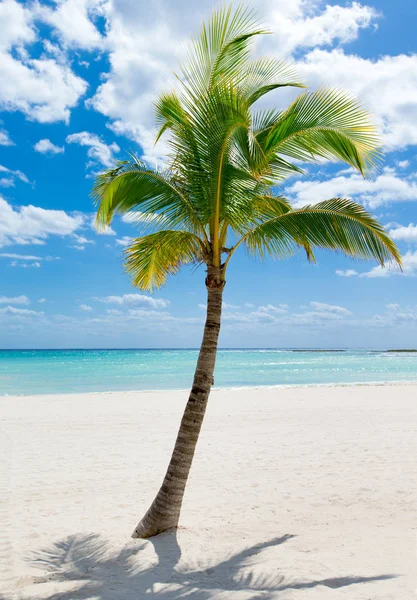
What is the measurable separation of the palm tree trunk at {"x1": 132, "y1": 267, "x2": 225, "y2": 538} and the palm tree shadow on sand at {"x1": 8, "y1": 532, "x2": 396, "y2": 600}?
209 mm

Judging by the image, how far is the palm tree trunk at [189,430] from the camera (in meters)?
5.91

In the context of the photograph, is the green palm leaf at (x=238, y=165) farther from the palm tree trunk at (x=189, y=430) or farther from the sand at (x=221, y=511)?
the sand at (x=221, y=511)

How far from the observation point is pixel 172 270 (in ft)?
25.4

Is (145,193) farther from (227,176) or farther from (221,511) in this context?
(221,511)

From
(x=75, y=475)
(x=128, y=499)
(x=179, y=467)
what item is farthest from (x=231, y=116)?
(x=75, y=475)

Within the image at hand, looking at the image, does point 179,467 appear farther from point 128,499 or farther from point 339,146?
point 339,146

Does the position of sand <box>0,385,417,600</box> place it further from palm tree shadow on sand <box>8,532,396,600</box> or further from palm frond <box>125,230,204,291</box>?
palm frond <box>125,230,204,291</box>

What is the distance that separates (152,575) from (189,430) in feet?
5.05

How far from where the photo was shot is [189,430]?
234 inches

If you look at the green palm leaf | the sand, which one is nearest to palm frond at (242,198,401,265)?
the green palm leaf

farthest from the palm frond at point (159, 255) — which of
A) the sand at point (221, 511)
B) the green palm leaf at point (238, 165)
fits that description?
the sand at point (221, 511)

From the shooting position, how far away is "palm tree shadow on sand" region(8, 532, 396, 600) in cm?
457

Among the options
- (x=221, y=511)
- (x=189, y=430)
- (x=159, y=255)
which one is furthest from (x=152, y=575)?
(x=159, y=255)

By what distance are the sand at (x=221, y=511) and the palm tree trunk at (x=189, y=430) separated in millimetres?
213
